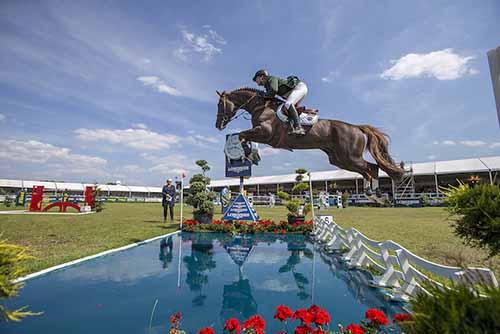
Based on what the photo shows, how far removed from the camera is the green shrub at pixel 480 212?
1524 mm

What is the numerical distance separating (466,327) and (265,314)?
198cm

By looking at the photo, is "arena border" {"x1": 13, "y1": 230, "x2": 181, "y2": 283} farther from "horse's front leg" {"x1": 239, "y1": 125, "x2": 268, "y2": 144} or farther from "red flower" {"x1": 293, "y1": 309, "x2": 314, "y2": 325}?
"horse's front leg" {"x1": 239, "y1": 125, "x2": 268, "y2": 144}

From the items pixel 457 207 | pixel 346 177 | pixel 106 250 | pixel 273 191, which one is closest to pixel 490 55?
pixel 457 207

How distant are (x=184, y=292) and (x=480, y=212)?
3.07 meters

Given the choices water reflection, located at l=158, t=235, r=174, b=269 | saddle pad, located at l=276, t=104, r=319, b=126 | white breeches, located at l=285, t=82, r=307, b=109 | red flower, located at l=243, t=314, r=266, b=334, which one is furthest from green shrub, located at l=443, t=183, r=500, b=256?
water reflection, located at l=158, t=235, r=174, b=269

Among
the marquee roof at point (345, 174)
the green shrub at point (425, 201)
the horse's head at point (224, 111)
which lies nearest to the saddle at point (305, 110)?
the horse's head at point (224, 111)

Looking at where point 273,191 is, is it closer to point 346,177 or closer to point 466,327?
point 346,177

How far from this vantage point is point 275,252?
5684 mm

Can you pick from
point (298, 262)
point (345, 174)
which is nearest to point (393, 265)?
point (298, 262)

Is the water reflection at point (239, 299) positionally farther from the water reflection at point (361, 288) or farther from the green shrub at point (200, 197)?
the green shrub at point (200, 197)

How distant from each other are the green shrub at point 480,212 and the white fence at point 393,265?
8.6 inches

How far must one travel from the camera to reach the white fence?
5.94 feet

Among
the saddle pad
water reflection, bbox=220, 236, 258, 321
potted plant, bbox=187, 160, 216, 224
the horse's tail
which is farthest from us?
potted plant, bbox=187, 160, 216, 224

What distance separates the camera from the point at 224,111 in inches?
184
